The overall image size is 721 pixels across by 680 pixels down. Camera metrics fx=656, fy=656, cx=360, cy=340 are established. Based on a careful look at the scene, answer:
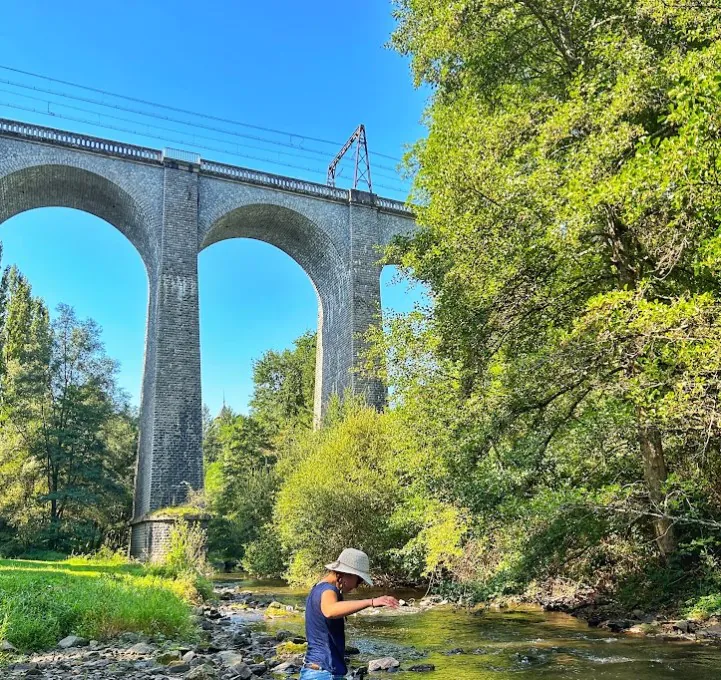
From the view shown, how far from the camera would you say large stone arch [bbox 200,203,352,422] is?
29047 millimetres

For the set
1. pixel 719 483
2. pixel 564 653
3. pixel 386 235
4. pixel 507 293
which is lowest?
pixel 564 653

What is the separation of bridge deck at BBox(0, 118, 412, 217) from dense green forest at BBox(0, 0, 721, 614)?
14344mm

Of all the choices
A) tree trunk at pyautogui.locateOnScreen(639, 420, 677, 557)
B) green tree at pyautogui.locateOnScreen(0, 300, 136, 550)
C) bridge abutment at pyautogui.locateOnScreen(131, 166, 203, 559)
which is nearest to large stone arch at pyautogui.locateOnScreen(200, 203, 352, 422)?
bridge abutment at pyautogui.locateOnScreen(131, 166, 203, 559)

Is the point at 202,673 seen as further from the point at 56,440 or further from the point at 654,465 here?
the point at 56,440

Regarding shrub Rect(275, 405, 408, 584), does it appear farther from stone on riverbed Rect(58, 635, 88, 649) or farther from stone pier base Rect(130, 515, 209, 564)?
stone on riverbed Rect(58, 635, 88, 649)

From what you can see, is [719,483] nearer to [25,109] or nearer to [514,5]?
[514,5]

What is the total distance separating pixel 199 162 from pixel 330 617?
87.0 ft

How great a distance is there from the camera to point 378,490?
18953 mm

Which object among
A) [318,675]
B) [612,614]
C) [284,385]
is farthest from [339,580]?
[284,385]

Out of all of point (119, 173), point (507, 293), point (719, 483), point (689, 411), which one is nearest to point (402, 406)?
point (507, 293)

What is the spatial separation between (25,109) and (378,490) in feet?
63.9

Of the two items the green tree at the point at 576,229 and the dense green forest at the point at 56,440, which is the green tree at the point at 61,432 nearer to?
the dense green forest at the point at 56,440

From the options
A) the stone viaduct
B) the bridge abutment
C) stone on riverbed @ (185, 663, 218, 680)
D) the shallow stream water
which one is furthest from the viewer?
the stone viaduct

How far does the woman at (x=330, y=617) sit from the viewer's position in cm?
349
